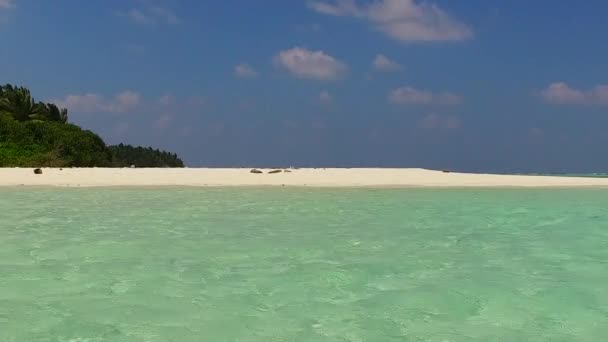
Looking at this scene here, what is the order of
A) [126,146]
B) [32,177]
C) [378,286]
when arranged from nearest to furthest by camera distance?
[378,286] < [32,177] < [126,146]

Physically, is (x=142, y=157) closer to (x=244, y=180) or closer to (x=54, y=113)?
(x=54, y=113)

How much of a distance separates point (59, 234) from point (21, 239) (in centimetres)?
70

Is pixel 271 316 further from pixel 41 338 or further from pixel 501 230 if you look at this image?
pixel 501 230

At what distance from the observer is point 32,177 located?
99.6 ft

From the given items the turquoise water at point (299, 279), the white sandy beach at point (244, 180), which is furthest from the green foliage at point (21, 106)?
the turquoise water at point (299, 279)

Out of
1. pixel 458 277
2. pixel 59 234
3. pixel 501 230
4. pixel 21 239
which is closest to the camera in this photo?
pixel 458 277

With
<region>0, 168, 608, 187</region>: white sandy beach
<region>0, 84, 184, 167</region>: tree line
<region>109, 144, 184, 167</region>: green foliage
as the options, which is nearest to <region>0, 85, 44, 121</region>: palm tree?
<region>0, 84, 184, 167</region>: tree line

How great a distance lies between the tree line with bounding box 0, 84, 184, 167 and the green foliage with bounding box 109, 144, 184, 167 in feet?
45.0

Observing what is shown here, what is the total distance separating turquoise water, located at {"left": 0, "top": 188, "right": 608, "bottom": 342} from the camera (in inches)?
189

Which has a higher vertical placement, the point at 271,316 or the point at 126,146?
the point at 126,146

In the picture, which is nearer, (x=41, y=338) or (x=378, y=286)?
(x=41, y=338)

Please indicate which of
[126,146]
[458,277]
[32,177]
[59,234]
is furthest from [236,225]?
[126,146]

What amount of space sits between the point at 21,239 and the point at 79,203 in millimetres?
7544

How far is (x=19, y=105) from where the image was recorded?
5938cm
